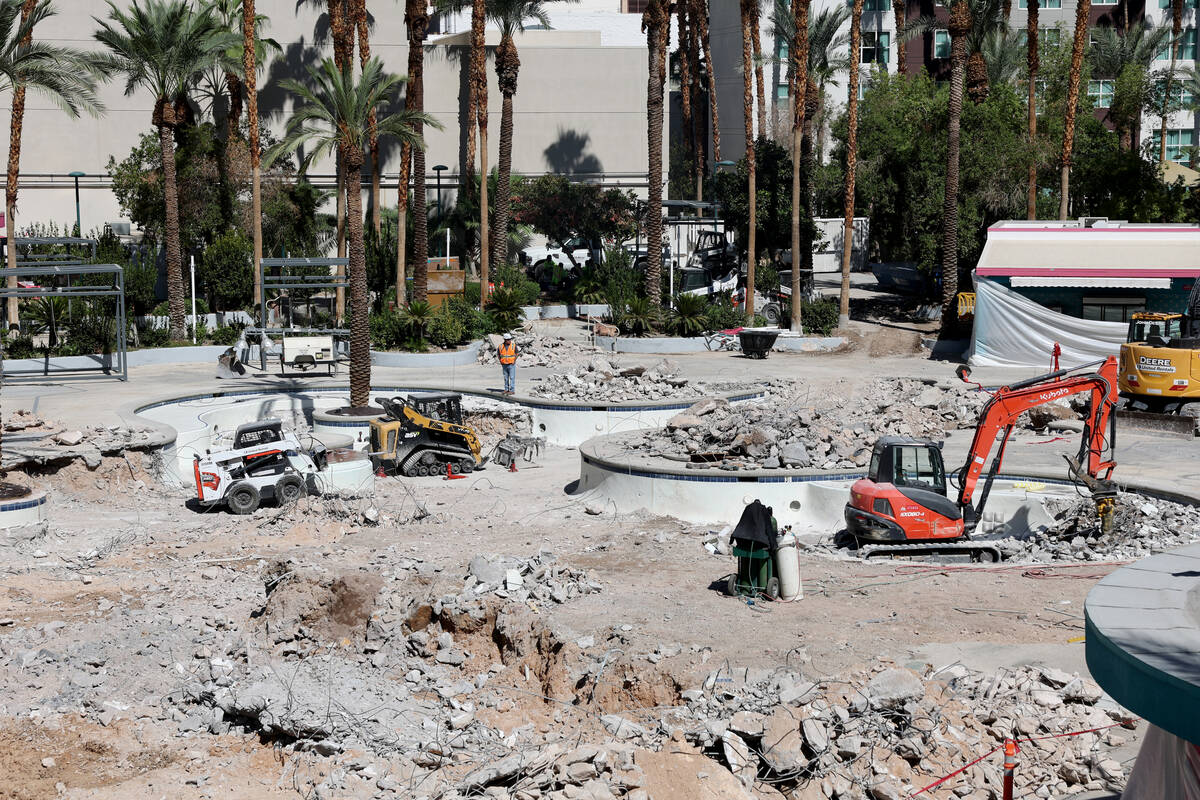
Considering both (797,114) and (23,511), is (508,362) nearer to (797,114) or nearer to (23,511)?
(23,511)

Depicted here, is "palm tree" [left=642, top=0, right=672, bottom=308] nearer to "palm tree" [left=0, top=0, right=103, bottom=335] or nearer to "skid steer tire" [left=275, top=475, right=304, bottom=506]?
"palm tree" [left=0, top=0, right=103, bottom=335]

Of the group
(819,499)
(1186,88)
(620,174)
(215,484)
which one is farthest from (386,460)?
(1186,88)

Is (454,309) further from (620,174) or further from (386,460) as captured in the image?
(620,174)

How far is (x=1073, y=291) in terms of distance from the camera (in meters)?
36.0

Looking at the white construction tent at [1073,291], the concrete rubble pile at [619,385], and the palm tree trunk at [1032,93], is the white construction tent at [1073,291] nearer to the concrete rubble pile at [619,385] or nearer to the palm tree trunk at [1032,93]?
the palm tree trunk at [1032,93]

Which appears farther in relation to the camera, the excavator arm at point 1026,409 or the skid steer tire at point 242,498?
the skid steer tire at point 242,498

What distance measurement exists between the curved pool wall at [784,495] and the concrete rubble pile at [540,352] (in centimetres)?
1400

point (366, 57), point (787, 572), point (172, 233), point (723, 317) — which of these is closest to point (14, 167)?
point (172, 233)

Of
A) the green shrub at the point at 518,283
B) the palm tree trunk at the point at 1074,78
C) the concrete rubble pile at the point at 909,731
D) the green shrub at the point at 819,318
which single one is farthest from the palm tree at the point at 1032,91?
the concrete rubble pile at the point at 909,731

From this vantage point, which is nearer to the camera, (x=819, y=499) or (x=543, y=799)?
(x=543, y=799)

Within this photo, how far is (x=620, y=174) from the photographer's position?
→ 58.3 meters

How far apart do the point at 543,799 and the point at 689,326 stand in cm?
2973

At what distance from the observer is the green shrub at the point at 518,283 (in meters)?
43.7

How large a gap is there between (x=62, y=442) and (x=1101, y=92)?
65.6 m
